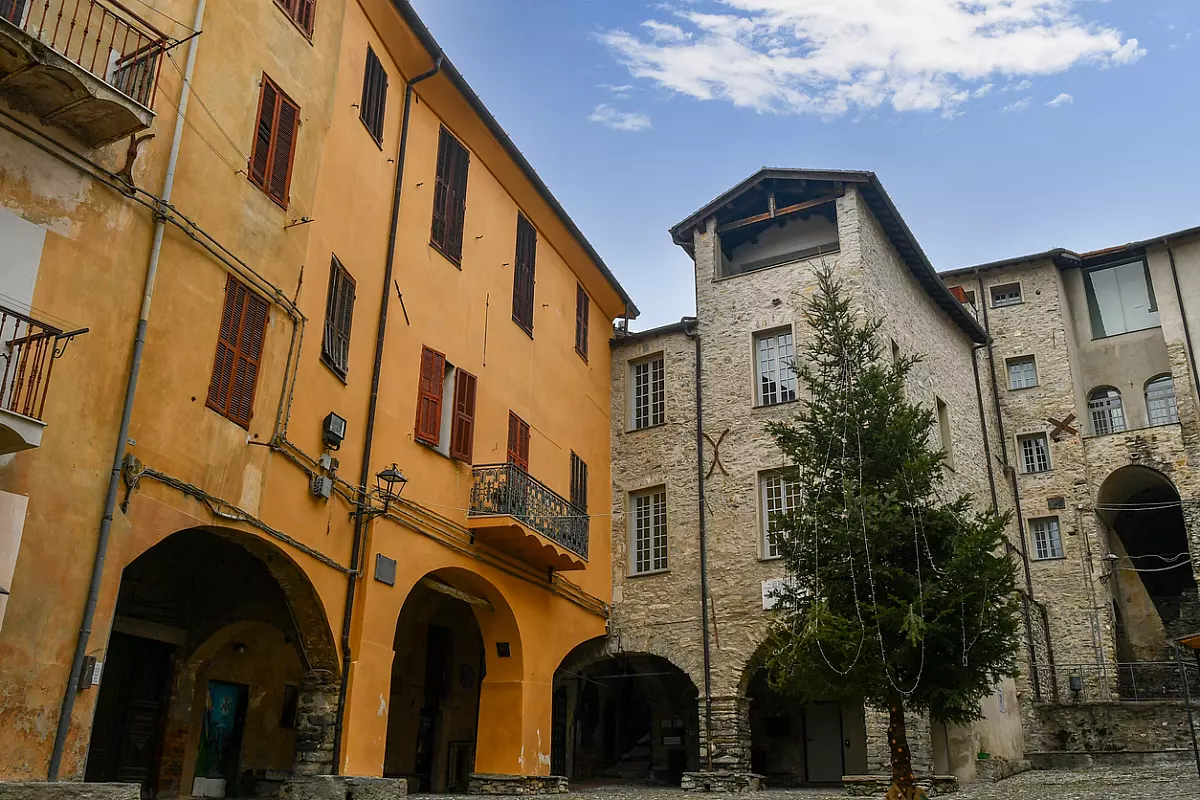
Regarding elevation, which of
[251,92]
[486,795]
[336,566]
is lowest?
[486,795]

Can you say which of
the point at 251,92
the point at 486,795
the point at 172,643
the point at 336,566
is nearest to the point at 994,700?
the point at 486,795

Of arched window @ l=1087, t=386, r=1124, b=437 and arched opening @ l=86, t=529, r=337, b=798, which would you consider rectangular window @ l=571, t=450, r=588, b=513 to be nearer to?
arched opening @ l=86, t=529, r=337, b=798

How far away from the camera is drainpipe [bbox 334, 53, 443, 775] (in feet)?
42.9

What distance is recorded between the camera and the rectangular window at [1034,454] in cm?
2958

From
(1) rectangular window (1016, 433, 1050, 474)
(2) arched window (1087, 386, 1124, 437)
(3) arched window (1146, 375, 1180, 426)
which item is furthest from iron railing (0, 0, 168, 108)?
(3) arched window (1146, 375, 1180, 426)

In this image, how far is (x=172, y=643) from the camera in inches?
605

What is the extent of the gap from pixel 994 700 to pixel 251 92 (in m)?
18.0

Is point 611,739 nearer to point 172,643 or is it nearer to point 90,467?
point 172,643

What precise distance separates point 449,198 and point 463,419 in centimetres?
377

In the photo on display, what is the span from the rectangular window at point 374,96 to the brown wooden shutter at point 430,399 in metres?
3.39

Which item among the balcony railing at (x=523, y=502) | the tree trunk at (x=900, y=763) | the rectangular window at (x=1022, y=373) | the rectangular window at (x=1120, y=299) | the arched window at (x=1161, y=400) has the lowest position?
the tree trunk at (x=900, y=763)

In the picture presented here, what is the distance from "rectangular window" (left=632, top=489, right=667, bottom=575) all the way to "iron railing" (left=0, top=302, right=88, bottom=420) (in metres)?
13.6

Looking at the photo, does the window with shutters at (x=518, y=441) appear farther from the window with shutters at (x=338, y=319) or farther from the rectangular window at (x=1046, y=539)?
the rectangular window at (x=1046, y=539)

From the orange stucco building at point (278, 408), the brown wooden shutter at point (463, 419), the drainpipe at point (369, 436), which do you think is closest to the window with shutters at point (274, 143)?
the orange stucco building at point (278, 408)
